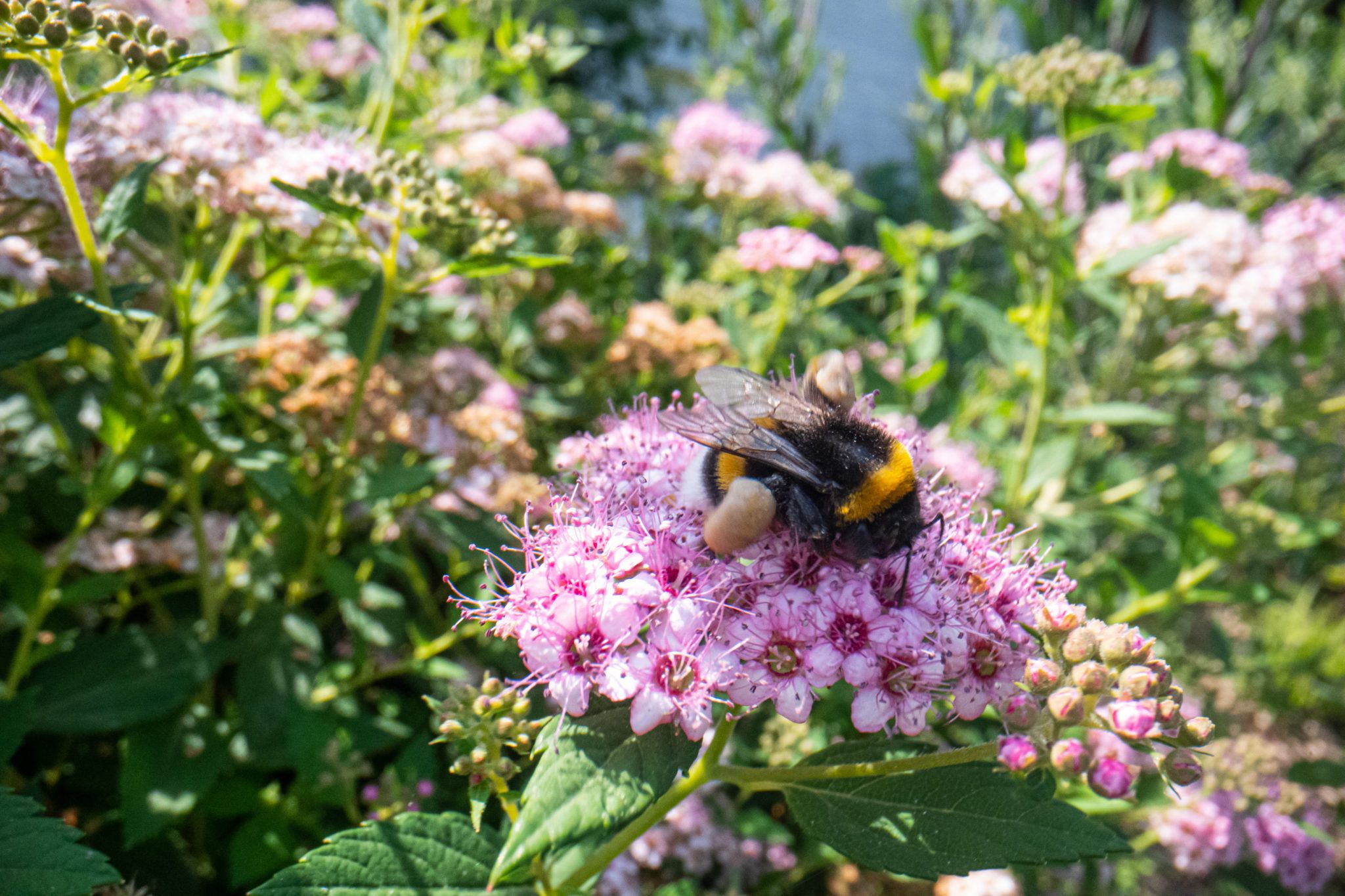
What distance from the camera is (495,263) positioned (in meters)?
1.45

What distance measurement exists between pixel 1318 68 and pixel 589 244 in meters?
3.40

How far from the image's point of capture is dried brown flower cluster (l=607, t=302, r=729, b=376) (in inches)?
83.7

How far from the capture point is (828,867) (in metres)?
2.27

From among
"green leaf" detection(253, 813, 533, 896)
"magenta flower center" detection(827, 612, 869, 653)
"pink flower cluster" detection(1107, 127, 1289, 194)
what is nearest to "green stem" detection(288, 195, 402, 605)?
"green leaf" detection(253, 813, 533, 896)

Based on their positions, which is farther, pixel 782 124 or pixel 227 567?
pixel 782 124

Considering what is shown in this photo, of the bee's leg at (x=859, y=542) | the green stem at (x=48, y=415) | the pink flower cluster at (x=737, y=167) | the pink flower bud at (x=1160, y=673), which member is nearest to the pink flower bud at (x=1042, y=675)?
the pink flower bud at (x=1160, y=673)

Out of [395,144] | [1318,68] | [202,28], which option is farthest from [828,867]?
[1318,68]

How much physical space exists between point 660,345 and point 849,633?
123 centimetres

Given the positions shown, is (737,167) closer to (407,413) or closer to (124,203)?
(407,413)

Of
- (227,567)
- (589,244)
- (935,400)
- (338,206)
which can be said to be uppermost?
(338,206)

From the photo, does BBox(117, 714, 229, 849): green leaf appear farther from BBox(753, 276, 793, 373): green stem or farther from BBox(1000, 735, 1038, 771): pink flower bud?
BBox(753, 276, 793, 373): green stem

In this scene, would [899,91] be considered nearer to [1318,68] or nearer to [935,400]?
[1318,68]

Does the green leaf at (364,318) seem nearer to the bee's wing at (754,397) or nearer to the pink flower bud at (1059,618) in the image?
the bee's wing at (754,397)

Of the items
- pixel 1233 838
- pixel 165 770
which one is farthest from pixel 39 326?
pixel 1233 838
